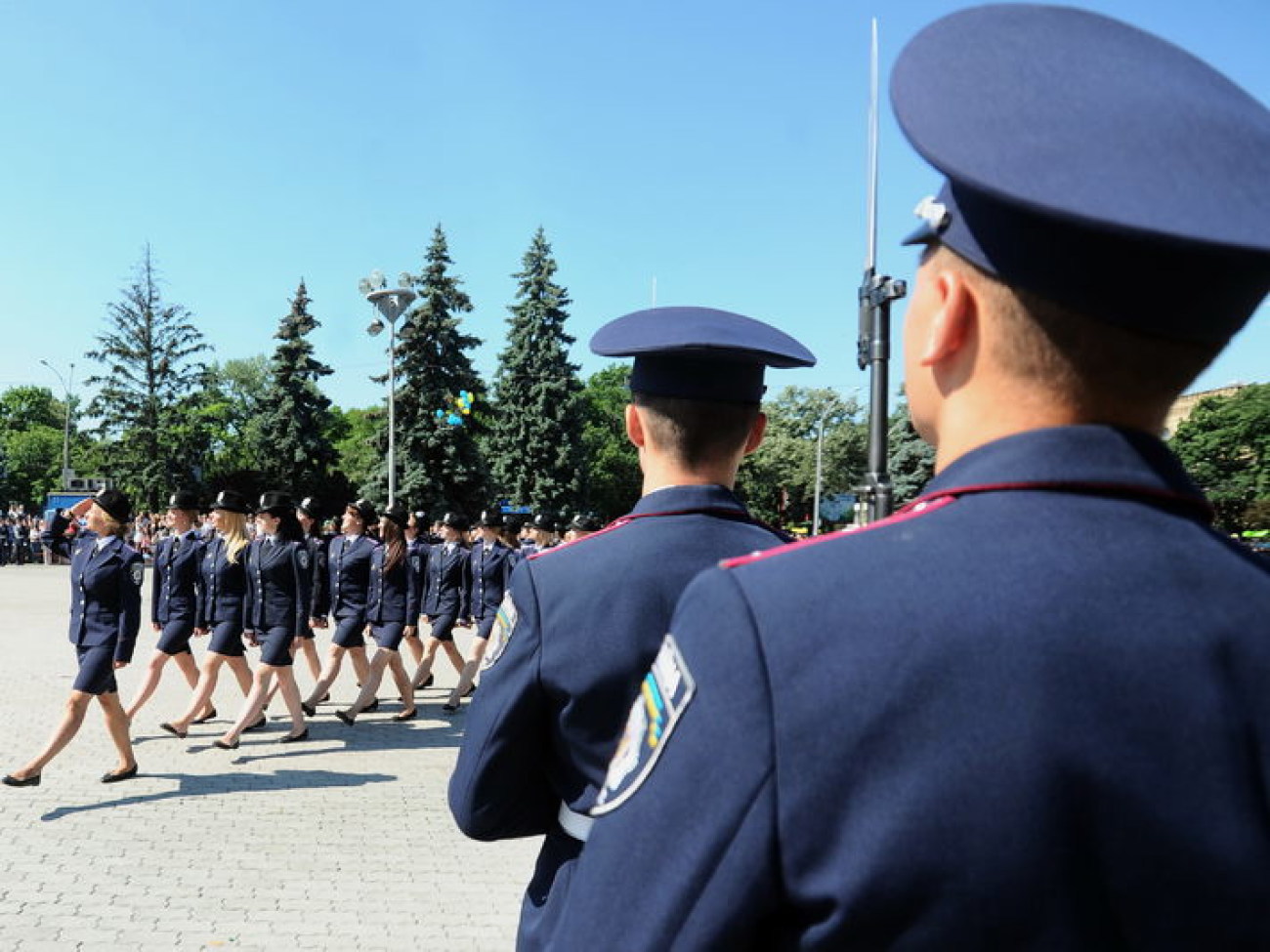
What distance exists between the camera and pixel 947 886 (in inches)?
34.3

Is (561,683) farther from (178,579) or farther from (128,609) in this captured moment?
(178,579)

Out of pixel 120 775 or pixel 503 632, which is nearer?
pixel 503 632

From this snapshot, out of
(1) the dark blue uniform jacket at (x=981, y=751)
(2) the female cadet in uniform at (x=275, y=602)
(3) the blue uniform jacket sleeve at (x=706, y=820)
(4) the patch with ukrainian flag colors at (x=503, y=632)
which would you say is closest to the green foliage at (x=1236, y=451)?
(2) the female cadet in uniform at (x=275, y=602)

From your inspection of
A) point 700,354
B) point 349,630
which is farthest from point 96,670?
point 700,354

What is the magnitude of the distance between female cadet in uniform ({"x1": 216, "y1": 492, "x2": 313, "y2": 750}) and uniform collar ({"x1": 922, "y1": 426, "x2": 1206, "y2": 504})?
8.83 meters

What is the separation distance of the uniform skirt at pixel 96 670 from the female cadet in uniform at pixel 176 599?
175 cm

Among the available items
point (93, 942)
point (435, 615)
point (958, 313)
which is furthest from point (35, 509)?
point (958, 313)

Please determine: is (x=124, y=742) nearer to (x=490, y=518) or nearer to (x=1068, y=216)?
(x=490, y=518)

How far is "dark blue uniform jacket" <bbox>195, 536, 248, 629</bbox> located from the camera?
9070mm

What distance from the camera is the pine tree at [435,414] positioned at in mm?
38812

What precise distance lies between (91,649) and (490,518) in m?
5.39

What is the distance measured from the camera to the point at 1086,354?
982 millimetres

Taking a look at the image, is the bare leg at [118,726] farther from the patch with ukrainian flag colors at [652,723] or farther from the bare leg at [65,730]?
the patch with ukrainian flag colors at [652,723]

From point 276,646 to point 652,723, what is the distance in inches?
339
